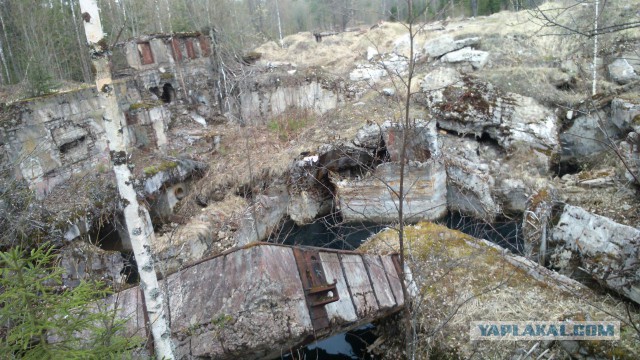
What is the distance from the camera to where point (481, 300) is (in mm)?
5984

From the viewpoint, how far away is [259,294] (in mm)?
4543

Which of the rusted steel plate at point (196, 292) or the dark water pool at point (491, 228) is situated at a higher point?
the rusted steel plate at point (196, 292)

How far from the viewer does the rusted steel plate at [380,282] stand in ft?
18.0

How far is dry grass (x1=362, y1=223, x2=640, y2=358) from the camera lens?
17.3 ft

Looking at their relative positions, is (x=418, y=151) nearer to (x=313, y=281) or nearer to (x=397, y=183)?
(x=397, y=183)

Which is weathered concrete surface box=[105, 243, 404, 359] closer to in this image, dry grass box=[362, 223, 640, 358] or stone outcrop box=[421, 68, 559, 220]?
dry grass box=[362, 223, 640, 358]

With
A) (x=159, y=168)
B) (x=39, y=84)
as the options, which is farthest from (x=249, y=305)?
(x=39, y=84)

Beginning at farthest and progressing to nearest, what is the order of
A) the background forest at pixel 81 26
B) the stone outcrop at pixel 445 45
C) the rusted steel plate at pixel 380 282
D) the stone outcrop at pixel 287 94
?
the stone outcrop at pixel 445 45, the stone outcrop at pixel 287 94, the background forest at pixel 81 26, the rusted steel plate at pixel 380 282

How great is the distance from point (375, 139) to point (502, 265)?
Result: 708 centimetres

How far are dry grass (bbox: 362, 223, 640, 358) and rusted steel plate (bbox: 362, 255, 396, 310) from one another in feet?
1.31

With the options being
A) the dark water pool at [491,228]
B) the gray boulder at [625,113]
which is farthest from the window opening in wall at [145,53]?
the gray boulder at [625,113]

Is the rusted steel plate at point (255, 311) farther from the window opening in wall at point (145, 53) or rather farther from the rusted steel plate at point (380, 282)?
the window opening in wall at point (145, 53)

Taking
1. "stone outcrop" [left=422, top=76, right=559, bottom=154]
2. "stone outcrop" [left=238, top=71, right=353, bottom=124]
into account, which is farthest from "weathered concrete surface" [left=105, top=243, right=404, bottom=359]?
"stone outcrop" [left=238, top=71, right=353, bottom=124]

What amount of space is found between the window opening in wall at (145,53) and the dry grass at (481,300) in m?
13.5
